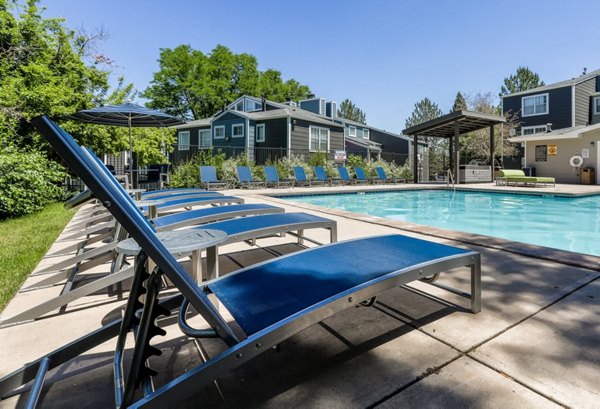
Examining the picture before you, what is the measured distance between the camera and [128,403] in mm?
1155

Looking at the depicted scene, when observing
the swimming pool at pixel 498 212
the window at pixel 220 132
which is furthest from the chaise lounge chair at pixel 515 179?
the window at pixel 220 132

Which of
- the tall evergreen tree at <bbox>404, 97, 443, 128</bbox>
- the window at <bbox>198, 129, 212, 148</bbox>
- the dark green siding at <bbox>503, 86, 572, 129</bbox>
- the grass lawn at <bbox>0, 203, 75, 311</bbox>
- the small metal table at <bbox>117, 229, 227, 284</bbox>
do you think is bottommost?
the grass lawn at <bbox>0, 203, 75, 311</bbox>

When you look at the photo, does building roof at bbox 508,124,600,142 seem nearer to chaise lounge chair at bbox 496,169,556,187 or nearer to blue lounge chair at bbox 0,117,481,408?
chaise lounge chair at bbox 496,169,556,187

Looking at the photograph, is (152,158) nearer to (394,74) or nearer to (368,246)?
(368,246)

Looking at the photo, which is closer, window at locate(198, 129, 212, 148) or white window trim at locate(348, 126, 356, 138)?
window at locate(198, 129, 212, 148)

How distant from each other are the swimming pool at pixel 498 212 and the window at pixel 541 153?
7466mm

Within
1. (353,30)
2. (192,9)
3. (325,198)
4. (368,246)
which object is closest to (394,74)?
(353,30)

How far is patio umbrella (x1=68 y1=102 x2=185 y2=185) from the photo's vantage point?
6688mm

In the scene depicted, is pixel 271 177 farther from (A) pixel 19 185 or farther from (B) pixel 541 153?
(B) pixel 541 153

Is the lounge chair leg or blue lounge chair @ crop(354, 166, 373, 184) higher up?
blue lounge chair @ crop(354, 166, 373, 184)

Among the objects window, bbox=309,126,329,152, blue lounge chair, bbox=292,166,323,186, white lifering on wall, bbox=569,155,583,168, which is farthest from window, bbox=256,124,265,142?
white lifering on wall, bbox=569,155,583,168

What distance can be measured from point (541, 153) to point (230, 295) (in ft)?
73.5

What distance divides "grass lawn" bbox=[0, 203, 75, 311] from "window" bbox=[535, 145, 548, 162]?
21.8 metres

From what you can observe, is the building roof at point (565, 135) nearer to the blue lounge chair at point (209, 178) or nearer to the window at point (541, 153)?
the window at point (541, 153)
